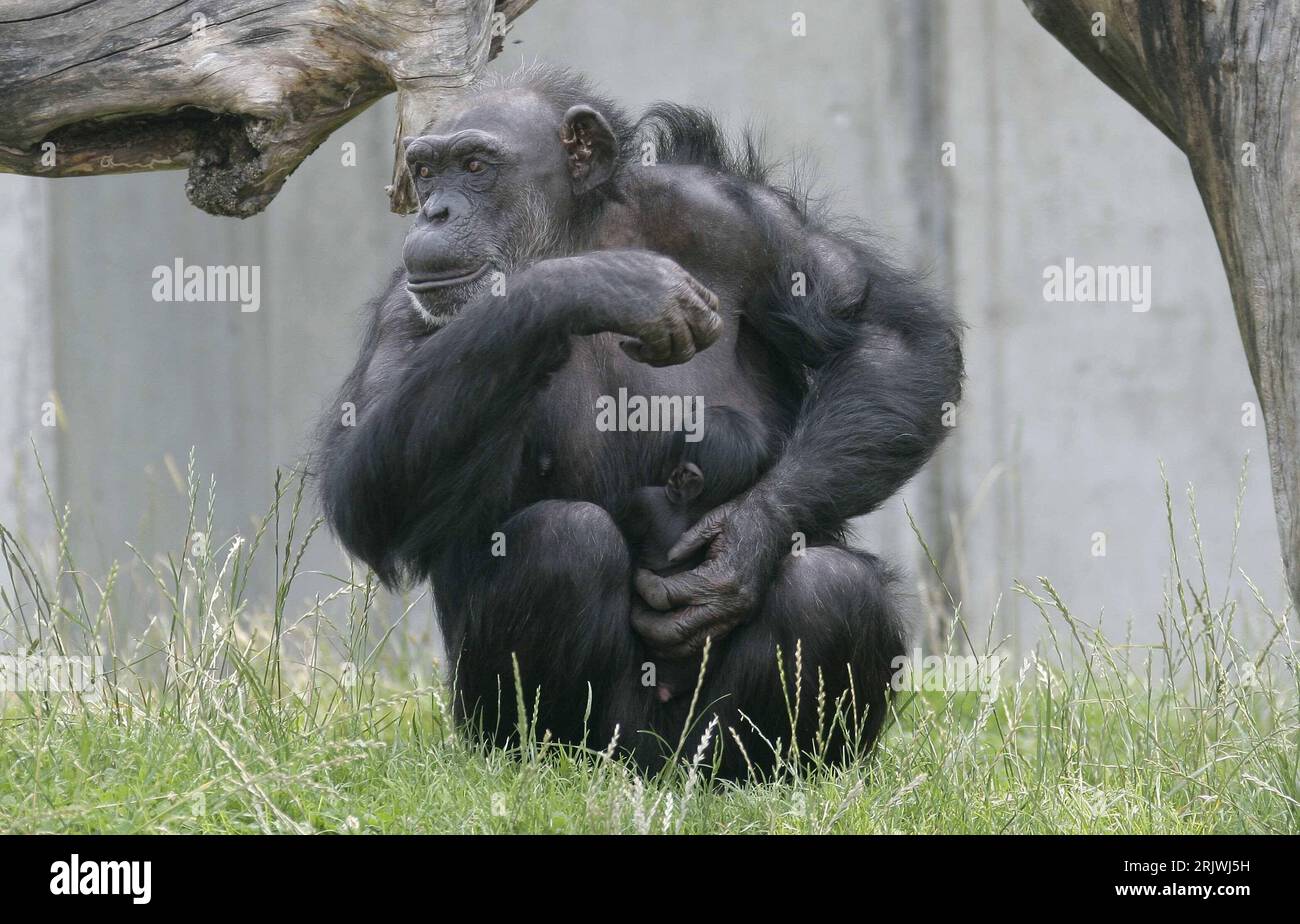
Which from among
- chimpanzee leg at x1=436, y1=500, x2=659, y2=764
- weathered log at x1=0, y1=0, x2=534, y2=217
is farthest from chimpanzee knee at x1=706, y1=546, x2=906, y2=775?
weathered log at x1=0, y1=0, x2=534, y2=217

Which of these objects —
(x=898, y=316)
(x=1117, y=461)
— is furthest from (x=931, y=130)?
(x=898, y=316)

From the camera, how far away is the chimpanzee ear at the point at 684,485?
4.26m

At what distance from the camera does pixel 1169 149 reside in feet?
25.9

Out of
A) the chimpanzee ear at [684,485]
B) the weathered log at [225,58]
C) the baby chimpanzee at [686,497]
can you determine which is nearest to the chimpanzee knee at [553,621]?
the baby chimpanzee at [686,497]

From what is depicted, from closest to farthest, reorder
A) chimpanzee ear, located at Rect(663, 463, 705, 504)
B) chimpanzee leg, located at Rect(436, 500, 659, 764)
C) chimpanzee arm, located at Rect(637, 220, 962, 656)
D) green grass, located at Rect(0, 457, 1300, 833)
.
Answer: green grass, located at Rect(0, 457, 1300, 833) < chimpanzee leg, located at Rect(436, 500, 659, 764) < chimpanzee arm, located at Rect(637, 220, 962, 656) < chimpanzee ear, located at Rect(663, 463, 705, 504)

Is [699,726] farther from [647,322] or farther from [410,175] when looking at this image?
[410,175]

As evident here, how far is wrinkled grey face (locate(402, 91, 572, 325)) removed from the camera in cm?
417

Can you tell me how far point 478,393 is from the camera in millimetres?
3877

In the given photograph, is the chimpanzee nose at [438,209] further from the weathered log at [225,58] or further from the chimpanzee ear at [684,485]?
the chimpanzee ear at [684,485]

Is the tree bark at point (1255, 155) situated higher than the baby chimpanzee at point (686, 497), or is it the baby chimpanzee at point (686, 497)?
the tree bark at point (1255, 155)

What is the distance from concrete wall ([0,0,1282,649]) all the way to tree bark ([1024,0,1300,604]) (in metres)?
4.17

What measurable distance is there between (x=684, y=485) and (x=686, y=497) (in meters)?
0.03

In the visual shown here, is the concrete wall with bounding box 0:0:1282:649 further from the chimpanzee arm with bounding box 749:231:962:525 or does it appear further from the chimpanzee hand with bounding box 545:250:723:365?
the chimpanzee hand with bounding box 545:250:723:365

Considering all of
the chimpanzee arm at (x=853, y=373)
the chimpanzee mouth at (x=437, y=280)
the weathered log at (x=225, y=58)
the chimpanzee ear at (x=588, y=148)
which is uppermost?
the weathered log at (x=225, y=58)
